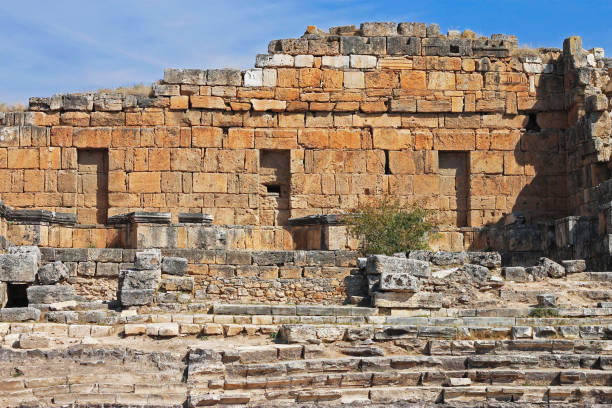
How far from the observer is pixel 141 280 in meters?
17.0

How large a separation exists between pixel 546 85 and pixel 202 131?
29.1 feet

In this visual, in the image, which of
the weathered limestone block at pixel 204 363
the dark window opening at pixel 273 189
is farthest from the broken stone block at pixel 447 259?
the dark window opening at pixel 273 189

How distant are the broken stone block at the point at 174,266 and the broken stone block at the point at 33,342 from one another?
3909mm

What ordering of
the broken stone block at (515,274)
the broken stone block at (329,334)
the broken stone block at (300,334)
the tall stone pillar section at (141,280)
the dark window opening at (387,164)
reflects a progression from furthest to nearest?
the dark window opening at (387,164), the broken stone block at (515,274), the tall stone pillar section at (141,280), the broken stone block at (329,334), the broken stone block at (300,334)

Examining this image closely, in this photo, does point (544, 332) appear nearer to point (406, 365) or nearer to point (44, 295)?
point (406, 365)

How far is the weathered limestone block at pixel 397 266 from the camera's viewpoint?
666 inches

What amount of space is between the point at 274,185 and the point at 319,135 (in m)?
1.69

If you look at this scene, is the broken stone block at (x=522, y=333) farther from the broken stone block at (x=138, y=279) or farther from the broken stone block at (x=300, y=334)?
the broken stone block at (x=138, y=279)

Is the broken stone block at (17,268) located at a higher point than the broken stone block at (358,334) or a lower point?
higher

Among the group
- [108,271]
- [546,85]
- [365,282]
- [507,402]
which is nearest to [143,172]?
[108,271]

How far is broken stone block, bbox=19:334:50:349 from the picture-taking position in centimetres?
1427

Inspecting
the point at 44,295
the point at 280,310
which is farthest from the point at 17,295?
the point at 280,310

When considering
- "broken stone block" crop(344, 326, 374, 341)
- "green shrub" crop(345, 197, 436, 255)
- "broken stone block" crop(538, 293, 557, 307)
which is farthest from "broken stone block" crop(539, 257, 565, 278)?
"broken stone block" crop(344, 326, 374, 341)

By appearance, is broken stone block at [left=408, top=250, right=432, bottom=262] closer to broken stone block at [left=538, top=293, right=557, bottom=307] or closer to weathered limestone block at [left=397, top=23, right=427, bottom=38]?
broken stone block at [left=538, top=293, right=557, bottom=307]
